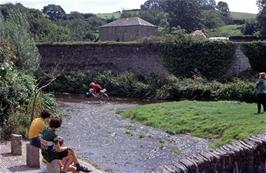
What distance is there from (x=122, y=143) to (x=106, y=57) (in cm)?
2166

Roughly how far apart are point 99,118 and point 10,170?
1138 centimetres

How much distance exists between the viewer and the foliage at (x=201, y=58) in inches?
1353

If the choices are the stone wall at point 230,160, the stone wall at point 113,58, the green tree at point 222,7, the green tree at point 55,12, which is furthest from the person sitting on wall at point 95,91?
the green tree at point 222,7

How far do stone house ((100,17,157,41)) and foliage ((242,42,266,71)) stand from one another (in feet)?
101

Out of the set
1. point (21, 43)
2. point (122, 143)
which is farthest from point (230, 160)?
point (21, 43)

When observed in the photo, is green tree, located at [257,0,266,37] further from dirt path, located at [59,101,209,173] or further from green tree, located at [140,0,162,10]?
green tree, located at [140,0,162,10]

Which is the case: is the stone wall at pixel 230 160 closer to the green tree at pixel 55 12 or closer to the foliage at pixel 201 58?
the foliage at pixel 201 58

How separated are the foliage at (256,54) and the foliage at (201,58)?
0.96 m

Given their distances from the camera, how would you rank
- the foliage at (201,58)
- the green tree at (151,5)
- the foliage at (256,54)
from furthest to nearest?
the green tree at (151,5), the foliage at (201,58), the foliage at (256,54)

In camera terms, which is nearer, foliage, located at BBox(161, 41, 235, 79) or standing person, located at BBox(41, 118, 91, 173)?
standing person, located at BBox(41, 118, 91, 173)

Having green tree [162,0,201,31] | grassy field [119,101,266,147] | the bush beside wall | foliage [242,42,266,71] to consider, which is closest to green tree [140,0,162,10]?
green tree [162,0,201,31]

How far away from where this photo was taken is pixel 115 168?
13820 mm

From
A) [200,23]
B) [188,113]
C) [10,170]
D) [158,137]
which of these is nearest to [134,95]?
[188,113]

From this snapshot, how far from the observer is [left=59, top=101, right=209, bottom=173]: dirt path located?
47.9ft
